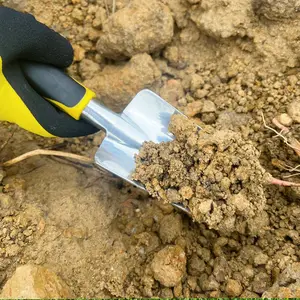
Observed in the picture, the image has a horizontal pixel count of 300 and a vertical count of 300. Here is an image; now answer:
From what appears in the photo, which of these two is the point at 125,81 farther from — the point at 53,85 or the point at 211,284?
the point at 211,284

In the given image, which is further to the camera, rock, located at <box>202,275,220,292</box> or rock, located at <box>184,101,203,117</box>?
rock, located at <box>184,101,203,117</box>

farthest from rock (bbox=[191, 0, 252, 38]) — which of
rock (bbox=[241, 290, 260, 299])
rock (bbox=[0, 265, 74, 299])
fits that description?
rock (bbox=[0, 265, 74, 299])

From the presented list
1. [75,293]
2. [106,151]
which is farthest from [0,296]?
[106,151]

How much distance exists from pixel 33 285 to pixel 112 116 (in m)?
0.61

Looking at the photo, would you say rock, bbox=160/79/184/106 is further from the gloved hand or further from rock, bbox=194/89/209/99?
the gloved hand

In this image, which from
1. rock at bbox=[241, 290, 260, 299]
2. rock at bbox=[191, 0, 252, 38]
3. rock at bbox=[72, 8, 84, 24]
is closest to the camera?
rock at bbox=[241, 290, 260, 299]

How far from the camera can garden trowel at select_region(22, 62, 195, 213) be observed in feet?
4.58

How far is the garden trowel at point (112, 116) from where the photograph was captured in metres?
1.40

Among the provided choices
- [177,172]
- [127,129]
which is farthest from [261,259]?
[127,129]

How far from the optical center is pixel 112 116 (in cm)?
143

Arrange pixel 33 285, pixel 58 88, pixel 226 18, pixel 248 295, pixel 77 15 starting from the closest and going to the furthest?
1. pixel 33 285
2. pixel 248 295
3. pixel 58 88
4. pixel 226 18
5. pixel 77 15

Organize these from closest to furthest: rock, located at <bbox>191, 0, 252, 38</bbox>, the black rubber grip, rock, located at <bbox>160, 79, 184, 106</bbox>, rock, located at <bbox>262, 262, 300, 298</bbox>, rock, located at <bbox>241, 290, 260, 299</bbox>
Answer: rock, located at <bbox>262, 262, 300, 298</bbox>, rock, located at <bbox>241, 290, 260, 299</bbox>, the black rubber grip, rock, located at <bbox>191, 0, 252, 38</bbox>, rock, located at <bbox>160, 79, 184, 106</bbox>

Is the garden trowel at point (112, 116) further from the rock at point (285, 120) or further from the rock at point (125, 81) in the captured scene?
the rock at point (285, 120)

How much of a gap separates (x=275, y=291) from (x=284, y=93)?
2.34 ft
